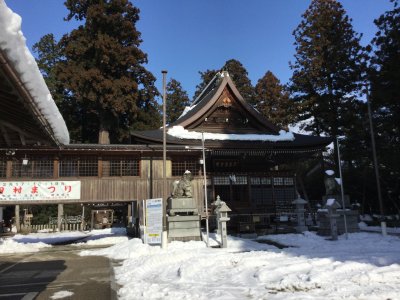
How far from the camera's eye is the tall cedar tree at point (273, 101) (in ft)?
112

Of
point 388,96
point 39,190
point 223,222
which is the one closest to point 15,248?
point 39,190

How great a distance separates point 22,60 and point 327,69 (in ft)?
107

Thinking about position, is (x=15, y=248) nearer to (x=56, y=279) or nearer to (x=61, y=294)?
(x=56, y=279)

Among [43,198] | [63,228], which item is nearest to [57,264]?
[43,198]

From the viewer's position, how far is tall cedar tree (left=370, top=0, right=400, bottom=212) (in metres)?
24.8

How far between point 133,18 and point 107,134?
11.3 m

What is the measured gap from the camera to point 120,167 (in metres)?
19.3

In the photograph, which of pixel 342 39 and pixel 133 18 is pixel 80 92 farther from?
pixel 342 39

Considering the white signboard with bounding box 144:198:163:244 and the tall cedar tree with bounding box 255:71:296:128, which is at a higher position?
the tall cedar tree with bounding box 255:71:296:128

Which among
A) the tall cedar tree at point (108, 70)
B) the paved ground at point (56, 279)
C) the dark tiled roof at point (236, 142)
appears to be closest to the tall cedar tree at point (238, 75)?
the tall cedar tree at point (108, 70)

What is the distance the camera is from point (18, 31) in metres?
2.89

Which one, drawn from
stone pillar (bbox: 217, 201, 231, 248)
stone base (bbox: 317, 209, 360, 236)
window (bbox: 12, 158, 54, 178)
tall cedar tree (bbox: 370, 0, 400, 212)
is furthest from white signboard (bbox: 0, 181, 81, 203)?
tall cedar tree (bbox: 370, 0, 400, 212)

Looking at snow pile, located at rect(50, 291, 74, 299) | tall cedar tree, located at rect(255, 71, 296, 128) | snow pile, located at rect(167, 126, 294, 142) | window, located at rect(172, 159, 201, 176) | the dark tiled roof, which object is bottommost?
snow pile, located at rect(50, 291, 74, 299)

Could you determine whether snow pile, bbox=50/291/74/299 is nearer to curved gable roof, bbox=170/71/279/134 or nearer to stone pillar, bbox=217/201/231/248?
stone pillar, bbox=217/201/231/248
